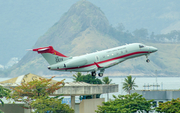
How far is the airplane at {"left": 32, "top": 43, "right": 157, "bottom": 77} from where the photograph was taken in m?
68.9

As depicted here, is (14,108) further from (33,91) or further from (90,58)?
(90,58)

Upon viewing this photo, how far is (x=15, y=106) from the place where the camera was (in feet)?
229

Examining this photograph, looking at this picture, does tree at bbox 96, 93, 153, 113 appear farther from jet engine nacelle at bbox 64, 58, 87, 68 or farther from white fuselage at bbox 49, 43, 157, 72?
white fuselage at bbox 49, 43, 157, 72

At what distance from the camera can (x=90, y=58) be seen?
7100cm

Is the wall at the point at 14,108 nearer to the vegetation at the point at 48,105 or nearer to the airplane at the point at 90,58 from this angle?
the airplane at the point at 90,58

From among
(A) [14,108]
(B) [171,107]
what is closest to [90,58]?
(A) [14,108]

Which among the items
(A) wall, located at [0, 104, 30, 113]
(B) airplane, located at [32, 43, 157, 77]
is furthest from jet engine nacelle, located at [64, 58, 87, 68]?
(A) wall, located at [0, 104, 30, 113]

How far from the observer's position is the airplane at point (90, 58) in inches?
2712

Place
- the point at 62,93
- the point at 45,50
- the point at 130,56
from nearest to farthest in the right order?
the point at 62,93 → the point at 45,50 → the point at 130,56

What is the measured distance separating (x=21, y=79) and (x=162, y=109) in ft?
93.8

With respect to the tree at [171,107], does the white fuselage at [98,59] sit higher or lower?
higher

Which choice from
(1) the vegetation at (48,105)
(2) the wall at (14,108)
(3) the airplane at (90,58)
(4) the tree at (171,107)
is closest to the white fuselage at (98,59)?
(3) the airplane at (90,58)

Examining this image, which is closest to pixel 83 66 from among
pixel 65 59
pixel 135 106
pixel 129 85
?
pixel 65 59

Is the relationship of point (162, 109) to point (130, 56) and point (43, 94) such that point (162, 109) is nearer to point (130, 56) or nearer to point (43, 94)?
point (43, 94)
